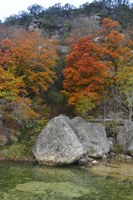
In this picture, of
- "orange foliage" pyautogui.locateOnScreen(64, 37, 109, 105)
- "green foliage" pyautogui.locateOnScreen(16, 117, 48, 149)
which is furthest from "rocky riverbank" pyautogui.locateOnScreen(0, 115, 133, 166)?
"orange foliage" pyautogui.locateOnScreen(64, 37, 109, 105)

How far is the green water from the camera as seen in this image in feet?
45.4

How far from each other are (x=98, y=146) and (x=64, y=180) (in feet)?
22.4

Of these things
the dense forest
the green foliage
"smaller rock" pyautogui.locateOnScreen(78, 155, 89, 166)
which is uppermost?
the dense forest

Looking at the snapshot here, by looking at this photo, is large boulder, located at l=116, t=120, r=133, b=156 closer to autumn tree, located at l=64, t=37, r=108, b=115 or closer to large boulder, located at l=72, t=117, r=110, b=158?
large boulder, located at l=72, t=117, r=110, b=158

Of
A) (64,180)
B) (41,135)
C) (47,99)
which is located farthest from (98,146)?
(47,99)

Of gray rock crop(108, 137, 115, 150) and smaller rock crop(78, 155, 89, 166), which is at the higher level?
gray rock crop(108, 137, 115, 150)

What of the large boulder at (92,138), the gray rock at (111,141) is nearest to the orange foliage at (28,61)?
the large boulder at (92,138)

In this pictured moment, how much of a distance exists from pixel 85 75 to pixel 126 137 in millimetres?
6605

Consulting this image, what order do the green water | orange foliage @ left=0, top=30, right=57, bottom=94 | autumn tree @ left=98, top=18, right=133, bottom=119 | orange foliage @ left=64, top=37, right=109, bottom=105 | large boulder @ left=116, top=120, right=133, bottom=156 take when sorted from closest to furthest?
the green water
large boulder @ left=116, top=120, right=133, bottom=156
orange foliage @ left=0, top=30, right=57, bottom=94
orange foliage @ left=64, top=37, right=109, bottom=105
autumn tree @ left=98, top=18, right=133, bottom=119

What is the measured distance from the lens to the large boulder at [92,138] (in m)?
23.0

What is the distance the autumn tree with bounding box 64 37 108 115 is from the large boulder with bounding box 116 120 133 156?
3.20 meters

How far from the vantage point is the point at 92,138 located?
923 inches

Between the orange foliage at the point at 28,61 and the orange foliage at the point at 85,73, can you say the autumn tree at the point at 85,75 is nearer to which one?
the orange foliage at the point at 85,73

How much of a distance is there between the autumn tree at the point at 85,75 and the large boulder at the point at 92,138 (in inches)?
86.7
